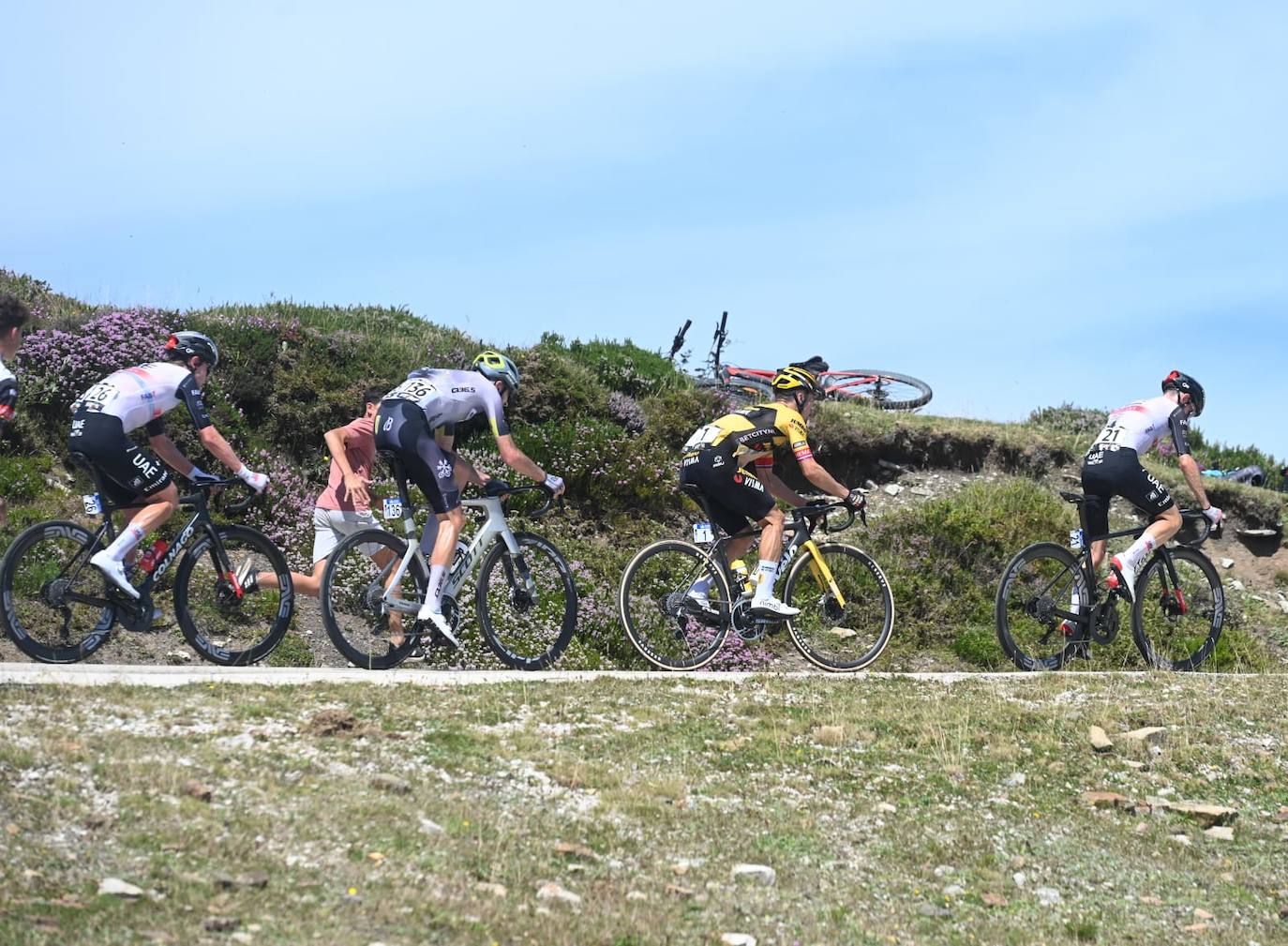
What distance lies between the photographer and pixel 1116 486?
494 inches

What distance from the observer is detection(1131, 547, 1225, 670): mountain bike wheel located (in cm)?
1287

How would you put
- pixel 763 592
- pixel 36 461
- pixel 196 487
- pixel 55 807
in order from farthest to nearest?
1. pixel 36 461
2. pixel 763 592
3. pixel 196 487
4. pixel 55 807

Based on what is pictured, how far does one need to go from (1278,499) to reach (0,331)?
19144 mm

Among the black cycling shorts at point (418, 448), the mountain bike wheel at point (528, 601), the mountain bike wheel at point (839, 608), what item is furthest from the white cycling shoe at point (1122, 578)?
the black cycling shorts at point (418, 448)

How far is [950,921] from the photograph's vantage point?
19.7 ft

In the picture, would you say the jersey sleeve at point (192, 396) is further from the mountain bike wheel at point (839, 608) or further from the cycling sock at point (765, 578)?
the mountain bike wheel at point (839, 608)

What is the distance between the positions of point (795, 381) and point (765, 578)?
1.66 meters

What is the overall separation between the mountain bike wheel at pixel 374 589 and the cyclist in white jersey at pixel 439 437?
0.22 meters

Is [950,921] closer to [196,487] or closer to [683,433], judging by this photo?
[196,487]

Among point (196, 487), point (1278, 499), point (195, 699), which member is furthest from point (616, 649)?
point (1278, 499)

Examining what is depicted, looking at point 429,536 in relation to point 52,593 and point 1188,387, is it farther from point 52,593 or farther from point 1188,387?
point 1188,387

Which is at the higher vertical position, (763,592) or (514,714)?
(763,592)

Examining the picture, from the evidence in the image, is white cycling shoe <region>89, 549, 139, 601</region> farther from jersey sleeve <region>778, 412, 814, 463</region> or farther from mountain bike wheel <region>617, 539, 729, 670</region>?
jersey sleeve <region>778, 412, 814, 463</region>

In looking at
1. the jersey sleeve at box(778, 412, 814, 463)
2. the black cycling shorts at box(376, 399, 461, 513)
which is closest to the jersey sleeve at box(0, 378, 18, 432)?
the black cycling shorts at box(376, 399, 461, 513)
